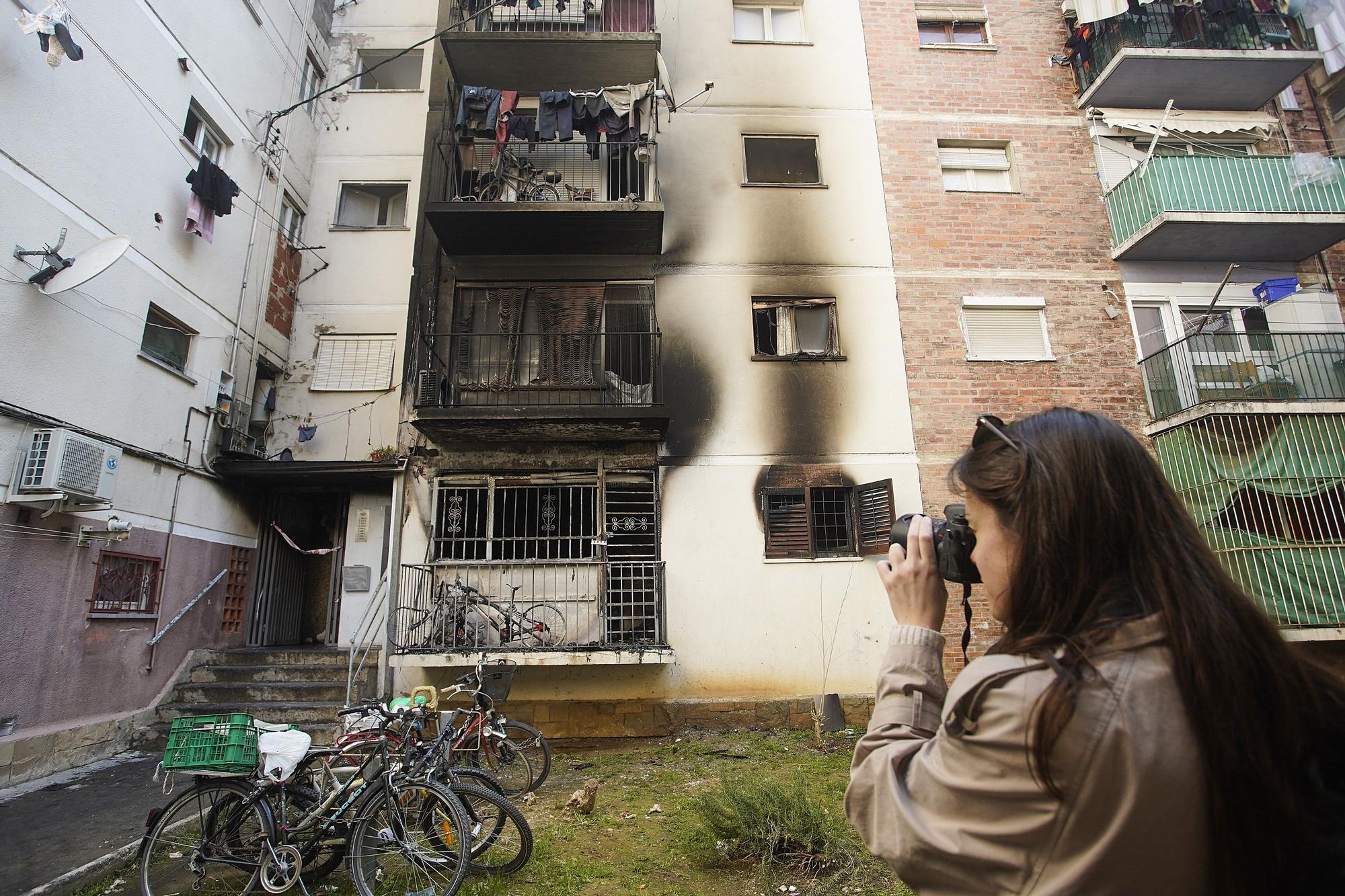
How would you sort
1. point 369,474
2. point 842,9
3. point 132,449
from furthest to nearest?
1. point 842,9
2. point 369,474
3. point 132,449

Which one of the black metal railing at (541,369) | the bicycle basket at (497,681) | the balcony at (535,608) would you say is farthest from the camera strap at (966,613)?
the black metal railing at (541,369)

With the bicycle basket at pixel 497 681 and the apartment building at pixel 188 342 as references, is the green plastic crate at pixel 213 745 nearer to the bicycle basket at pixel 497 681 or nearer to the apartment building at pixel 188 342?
the bicycle basket at pixel 497 681

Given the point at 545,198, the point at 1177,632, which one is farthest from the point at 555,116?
the point at 1177,632

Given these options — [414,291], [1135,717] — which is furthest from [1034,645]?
[414,291]

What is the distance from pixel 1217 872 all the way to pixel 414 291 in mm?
10090

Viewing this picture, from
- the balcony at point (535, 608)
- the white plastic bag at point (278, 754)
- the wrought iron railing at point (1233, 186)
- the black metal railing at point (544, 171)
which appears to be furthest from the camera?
the wrought iron railing at point (1233, 186)

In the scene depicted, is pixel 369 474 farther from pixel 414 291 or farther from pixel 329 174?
pixel 329 174

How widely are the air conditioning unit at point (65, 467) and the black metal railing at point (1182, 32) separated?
14095mm

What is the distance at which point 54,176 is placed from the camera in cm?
687

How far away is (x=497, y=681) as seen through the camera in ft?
22.2

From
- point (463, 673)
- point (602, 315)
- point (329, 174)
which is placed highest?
point (329, 174)

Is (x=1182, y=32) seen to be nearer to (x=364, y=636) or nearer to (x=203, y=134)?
(x=203, y=134)

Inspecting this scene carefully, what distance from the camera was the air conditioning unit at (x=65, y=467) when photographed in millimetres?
6352

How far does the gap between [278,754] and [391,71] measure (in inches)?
480
